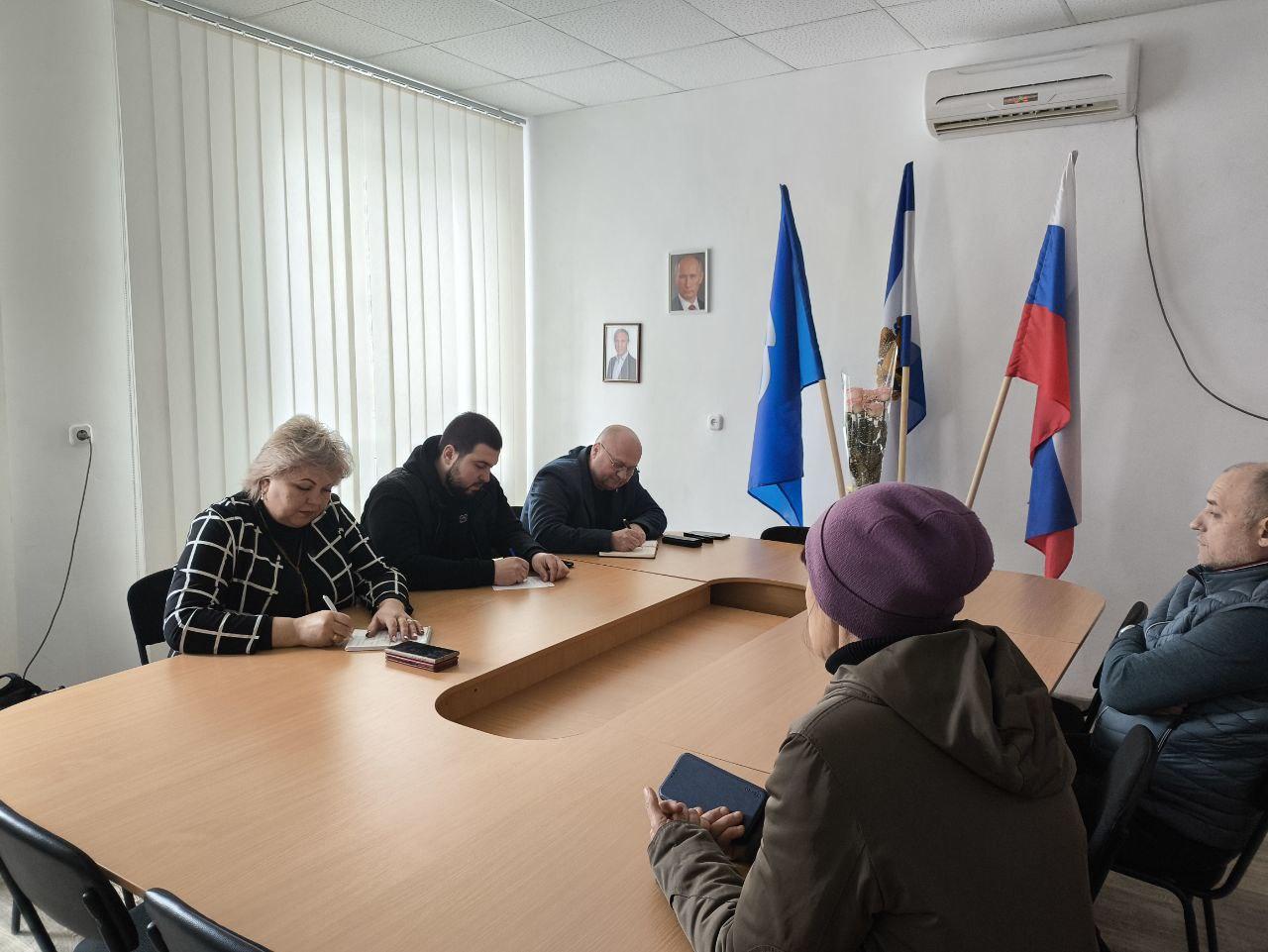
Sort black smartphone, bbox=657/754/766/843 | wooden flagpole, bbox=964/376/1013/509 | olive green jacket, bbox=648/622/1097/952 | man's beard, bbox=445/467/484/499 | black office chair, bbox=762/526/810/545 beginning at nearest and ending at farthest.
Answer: olive green jacket, bbox=648/622/1097/952, black smartphone, bbox=657/754/766/843, man's beard, bbox=445/467/484/499, wooden flagpole, bbox=964/376/1013/509, black office chair, bbox=762/526/810/545

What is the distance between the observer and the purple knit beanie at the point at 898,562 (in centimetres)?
111

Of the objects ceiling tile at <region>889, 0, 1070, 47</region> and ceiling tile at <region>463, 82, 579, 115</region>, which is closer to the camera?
ceiling tile at <region>889, 0, 1070, 47</region>

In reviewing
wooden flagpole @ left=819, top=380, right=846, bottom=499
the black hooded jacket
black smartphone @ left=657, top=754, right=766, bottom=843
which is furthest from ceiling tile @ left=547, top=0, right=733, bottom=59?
black smartphone @ left=657, top=754, right=766, bottom=843

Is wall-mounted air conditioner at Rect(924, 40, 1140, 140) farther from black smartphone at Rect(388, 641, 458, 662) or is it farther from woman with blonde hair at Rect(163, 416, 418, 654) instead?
black smartphone at Rect(388, 641, 458, 662)

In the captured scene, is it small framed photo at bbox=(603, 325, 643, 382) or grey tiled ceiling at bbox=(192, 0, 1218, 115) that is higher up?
grey tiled ceiling at bbox=(192, 0, 1218, 115)

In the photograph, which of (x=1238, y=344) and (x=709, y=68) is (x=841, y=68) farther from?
(x=1238, y=344)

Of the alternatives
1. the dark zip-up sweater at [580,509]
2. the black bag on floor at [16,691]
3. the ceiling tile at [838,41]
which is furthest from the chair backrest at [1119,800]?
the ceiling tile at [838,41]

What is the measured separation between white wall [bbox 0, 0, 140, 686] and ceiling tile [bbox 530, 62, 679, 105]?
2.03 m

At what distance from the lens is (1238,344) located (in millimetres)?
3660

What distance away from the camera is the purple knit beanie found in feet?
3.65

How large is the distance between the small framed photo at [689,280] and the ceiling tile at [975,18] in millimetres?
1474

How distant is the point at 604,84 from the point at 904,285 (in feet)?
6.17

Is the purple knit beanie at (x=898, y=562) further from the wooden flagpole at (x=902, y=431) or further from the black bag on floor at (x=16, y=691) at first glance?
the wooden flagpole at (x=902, y=431)

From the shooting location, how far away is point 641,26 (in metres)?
3.89
